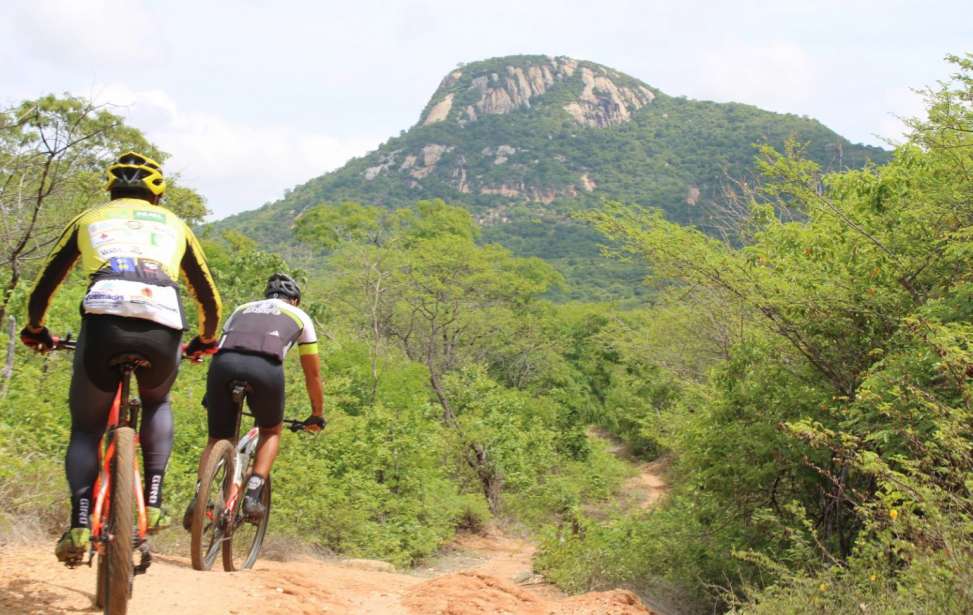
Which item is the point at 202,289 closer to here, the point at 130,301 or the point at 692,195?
the point at 130,301

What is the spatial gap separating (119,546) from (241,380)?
5.64ft

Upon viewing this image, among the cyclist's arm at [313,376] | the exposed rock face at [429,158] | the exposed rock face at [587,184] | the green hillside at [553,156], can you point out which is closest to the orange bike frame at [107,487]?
the cyclist's arm at [313,376]

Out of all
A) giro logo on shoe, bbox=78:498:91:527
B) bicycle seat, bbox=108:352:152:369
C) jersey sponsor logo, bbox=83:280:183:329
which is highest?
jersey sponsor logo, bbox=83:280:183:329

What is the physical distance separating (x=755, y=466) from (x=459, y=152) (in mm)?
128162

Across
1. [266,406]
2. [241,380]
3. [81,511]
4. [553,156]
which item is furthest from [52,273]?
[553,156]

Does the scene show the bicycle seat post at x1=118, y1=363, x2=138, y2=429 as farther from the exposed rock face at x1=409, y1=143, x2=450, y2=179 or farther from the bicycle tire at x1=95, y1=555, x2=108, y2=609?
the exposed rock face at x1=409, y1=143, x2=450, y2=179

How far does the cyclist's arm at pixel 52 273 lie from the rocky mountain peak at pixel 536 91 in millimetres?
143409

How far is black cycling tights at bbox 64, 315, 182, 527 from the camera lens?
328 cm

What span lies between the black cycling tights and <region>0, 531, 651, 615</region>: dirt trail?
2.48 ft

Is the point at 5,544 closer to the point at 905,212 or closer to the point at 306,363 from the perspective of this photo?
the point at 306,363

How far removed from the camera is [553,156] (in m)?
→ 131

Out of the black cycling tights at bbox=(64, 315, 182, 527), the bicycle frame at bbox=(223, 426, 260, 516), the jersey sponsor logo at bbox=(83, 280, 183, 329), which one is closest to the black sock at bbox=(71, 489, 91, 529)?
the black cycling tights at bbox=(64, 315, 182, 527)

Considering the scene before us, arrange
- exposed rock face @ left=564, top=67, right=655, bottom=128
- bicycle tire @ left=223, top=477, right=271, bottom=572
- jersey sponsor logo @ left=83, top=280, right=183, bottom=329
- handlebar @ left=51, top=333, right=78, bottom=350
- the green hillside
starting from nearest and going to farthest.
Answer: jersey sponsor logo @ left=83, top=280, right=183, bottom=329
handlebar @ left=51, top=333, right=78, bottom=350
bicycle tire @ left=223, top=477, right=271, bottom=572
the green hillside
exposed rock face @ left=564, top=67, right=655, bottom=128

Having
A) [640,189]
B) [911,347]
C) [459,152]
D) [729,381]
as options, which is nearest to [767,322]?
[729,381]
